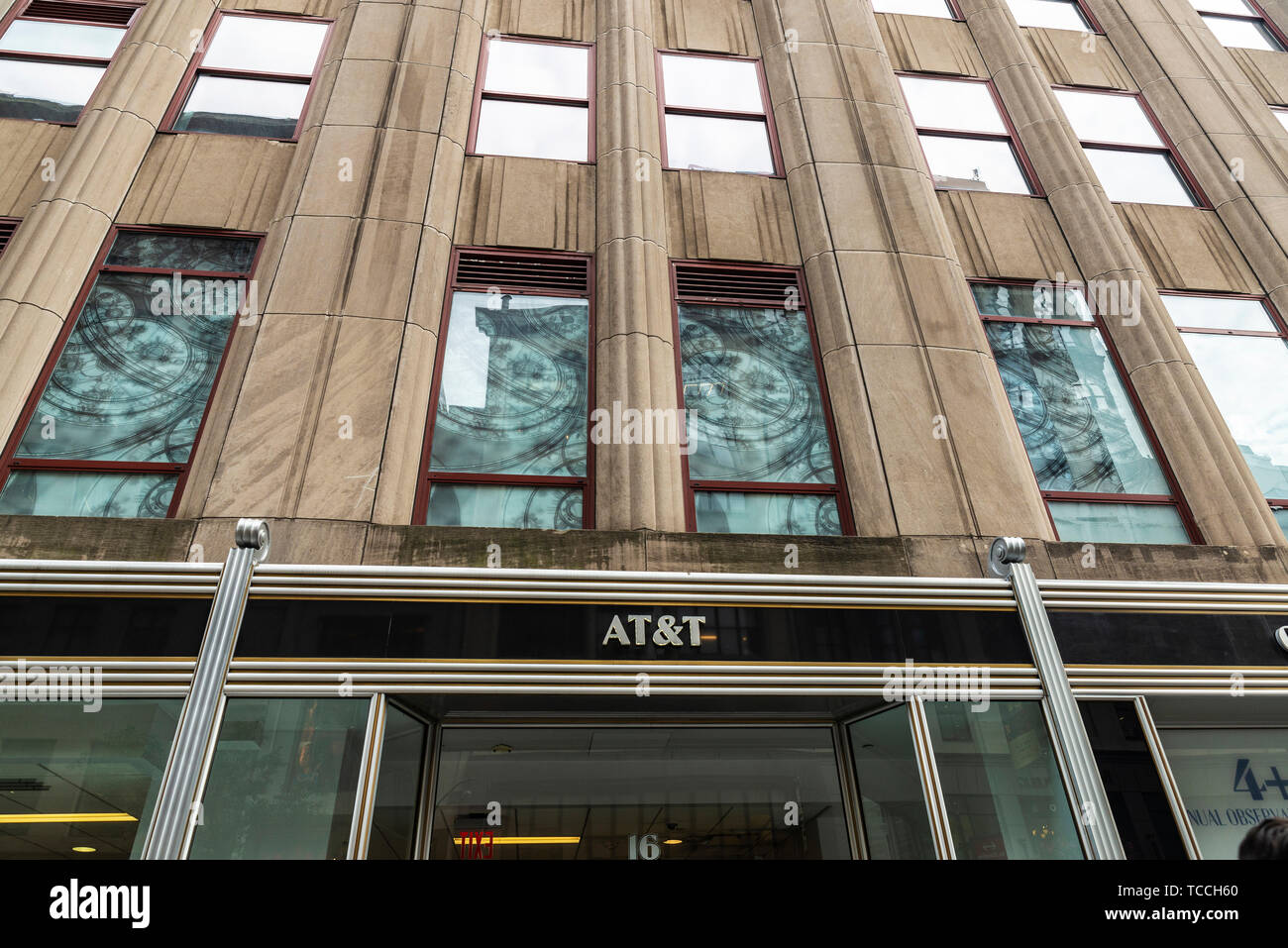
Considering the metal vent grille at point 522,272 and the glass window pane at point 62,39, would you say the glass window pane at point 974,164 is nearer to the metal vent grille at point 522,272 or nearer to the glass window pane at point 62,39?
the metal vent grille at point 522,272

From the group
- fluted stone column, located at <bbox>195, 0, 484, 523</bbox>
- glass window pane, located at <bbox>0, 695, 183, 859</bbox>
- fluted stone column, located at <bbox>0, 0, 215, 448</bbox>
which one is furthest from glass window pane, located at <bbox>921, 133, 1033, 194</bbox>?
glass window pane, located at <bbox>0, 695, 183, 859</bbox>

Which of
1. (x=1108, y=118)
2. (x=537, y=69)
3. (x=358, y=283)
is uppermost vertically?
(x=1108, y=118)

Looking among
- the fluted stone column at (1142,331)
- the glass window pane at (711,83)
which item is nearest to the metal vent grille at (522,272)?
the glass window pane at (711,83)

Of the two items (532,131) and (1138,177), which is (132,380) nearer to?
(532,131)

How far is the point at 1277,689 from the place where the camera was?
7285mm

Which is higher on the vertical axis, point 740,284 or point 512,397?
point 740,284

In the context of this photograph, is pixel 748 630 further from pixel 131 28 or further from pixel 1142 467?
pixel 131 28

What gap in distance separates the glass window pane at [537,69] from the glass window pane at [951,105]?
5075mm

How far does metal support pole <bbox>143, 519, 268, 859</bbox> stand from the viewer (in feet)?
18.4

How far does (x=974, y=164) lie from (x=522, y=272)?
699 centimetres

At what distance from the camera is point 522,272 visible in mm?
9367

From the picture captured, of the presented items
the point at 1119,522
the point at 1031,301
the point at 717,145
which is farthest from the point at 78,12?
the point at 1119,522

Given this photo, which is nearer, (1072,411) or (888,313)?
(888,313)
